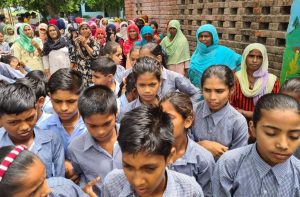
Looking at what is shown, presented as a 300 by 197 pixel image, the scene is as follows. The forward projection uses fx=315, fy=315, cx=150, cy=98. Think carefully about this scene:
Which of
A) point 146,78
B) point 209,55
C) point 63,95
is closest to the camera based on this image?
point 63,95

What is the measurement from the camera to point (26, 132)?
6.57 ft

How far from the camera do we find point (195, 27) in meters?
6.86

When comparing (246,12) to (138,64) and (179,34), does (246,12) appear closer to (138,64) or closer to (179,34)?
(179,34)

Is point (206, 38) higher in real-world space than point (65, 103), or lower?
higher

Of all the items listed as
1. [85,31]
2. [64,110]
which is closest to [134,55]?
[85,31]

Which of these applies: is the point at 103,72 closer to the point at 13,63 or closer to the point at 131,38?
the point at 13,63

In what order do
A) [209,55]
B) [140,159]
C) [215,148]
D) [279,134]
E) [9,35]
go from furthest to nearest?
[9,35]
[209,55]
[215,148]
[279,134]
[140,159]

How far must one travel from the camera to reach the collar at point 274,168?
5.54ft

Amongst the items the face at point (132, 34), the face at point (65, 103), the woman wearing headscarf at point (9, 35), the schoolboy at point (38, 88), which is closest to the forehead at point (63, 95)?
the face at point (65, 103)

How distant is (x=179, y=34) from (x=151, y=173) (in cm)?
446

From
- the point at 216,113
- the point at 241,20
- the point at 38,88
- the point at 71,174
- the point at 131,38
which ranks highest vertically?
the point at 241,20

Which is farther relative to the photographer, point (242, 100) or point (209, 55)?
point (209, 55)

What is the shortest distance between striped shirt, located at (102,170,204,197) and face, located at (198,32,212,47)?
9.93 ft

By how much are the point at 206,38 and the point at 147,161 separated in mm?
3201
